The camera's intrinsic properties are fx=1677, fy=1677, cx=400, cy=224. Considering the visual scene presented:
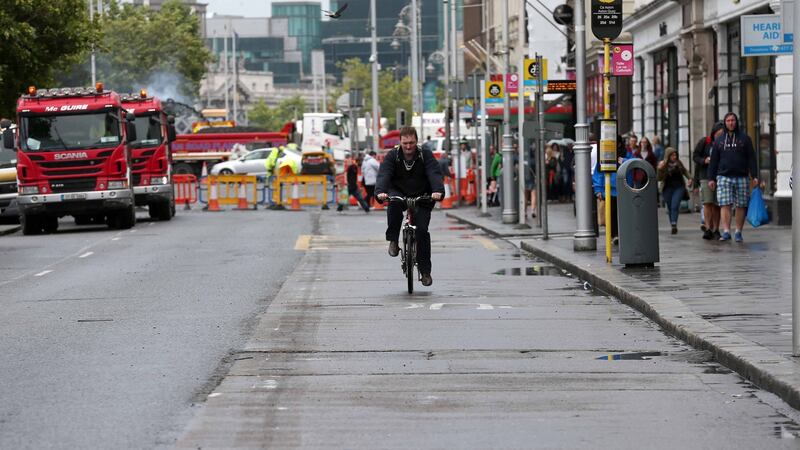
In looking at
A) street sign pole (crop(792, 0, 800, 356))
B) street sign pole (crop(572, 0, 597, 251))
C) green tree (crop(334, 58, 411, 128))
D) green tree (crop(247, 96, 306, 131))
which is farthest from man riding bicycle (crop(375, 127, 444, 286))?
green tree (crop(247, 96, 306, 131))

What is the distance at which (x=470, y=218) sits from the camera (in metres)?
36.0

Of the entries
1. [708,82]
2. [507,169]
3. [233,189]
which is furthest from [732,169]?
[233,189]

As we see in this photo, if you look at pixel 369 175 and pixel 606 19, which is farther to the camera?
pixel 369 175

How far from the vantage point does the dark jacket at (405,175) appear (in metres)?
17.1

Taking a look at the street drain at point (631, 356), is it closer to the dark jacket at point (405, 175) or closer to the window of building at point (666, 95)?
the dark jacket at point (405, 175)

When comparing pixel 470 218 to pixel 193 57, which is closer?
pixel 470 218

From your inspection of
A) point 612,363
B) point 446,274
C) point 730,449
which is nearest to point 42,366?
point 612,363

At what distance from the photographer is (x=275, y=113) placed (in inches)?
6959

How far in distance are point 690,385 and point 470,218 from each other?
26078 mm

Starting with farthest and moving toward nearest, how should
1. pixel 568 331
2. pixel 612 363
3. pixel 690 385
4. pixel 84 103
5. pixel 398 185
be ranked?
1. pixel 84 103
2. pixel 398 185
3. pixel 568 331
4. pixel 612 363
5. pixel 690 385

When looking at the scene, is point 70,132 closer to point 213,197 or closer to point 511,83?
point 511,83

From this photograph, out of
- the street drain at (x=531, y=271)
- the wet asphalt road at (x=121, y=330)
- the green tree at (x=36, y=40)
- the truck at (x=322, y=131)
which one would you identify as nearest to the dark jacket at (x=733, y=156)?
the street drain at (x=531, y=271)

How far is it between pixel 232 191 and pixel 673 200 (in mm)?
23569

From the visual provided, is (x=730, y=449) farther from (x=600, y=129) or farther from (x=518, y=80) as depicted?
(x=518, y=80)
